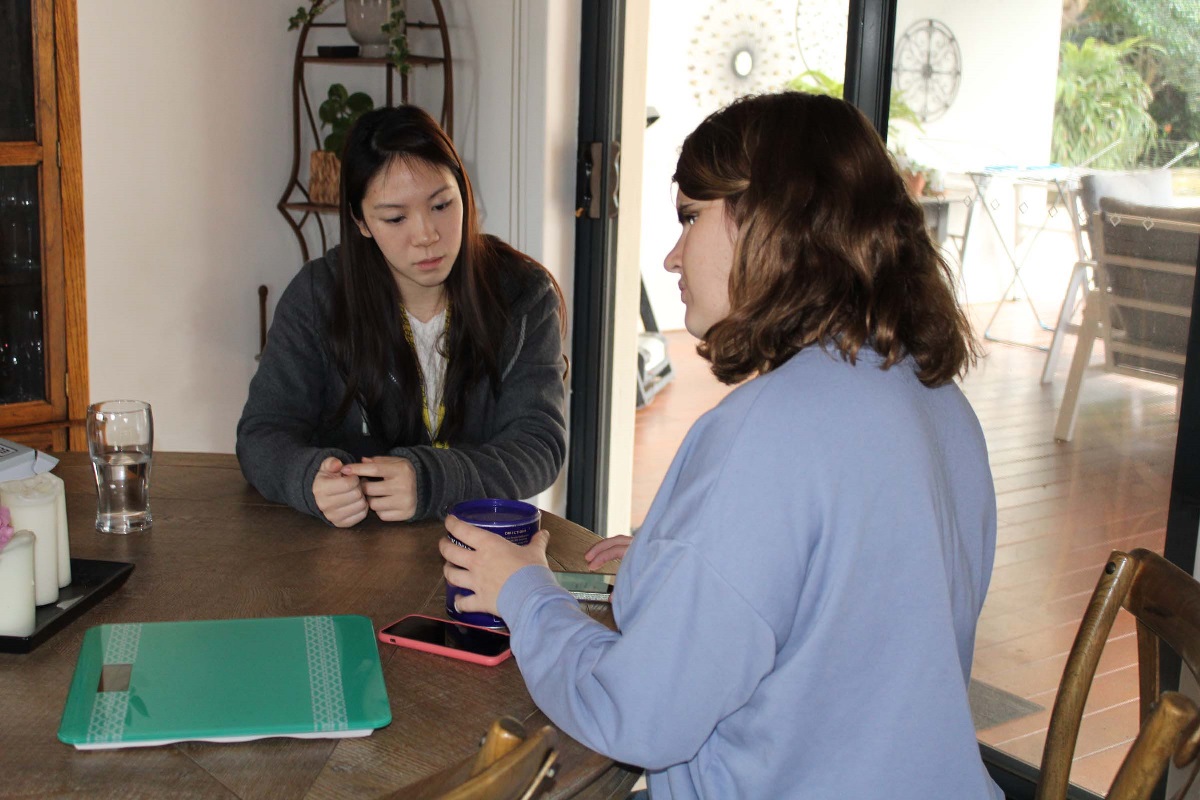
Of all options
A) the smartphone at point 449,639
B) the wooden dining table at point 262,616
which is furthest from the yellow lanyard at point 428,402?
the smartphone at point 449,639

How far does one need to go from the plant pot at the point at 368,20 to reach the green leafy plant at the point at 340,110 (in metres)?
0.16

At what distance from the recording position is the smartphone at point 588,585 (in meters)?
1.28

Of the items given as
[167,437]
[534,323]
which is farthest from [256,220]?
[534,323]

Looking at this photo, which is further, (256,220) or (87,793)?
(256,220)

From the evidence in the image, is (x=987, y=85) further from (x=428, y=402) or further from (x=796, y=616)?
(x=796, y=616)

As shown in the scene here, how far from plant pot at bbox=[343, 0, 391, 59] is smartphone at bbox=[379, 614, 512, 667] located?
7.22 feet

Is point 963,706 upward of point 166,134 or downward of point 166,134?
downward

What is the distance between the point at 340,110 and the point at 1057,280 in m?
1.98

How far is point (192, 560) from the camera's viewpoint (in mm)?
1370

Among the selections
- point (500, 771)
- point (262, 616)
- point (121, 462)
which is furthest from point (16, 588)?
point (500, 771)

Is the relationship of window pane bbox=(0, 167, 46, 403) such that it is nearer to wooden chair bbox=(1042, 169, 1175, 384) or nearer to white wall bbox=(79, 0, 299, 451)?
white wall bbox=(79, 0, 299, 451)

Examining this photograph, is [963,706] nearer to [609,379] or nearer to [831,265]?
[831,265]

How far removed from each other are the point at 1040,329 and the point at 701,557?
1.45 metres

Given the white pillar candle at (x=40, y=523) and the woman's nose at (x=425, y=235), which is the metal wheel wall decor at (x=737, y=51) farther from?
the white pillar candle at (x=40, y=523)
